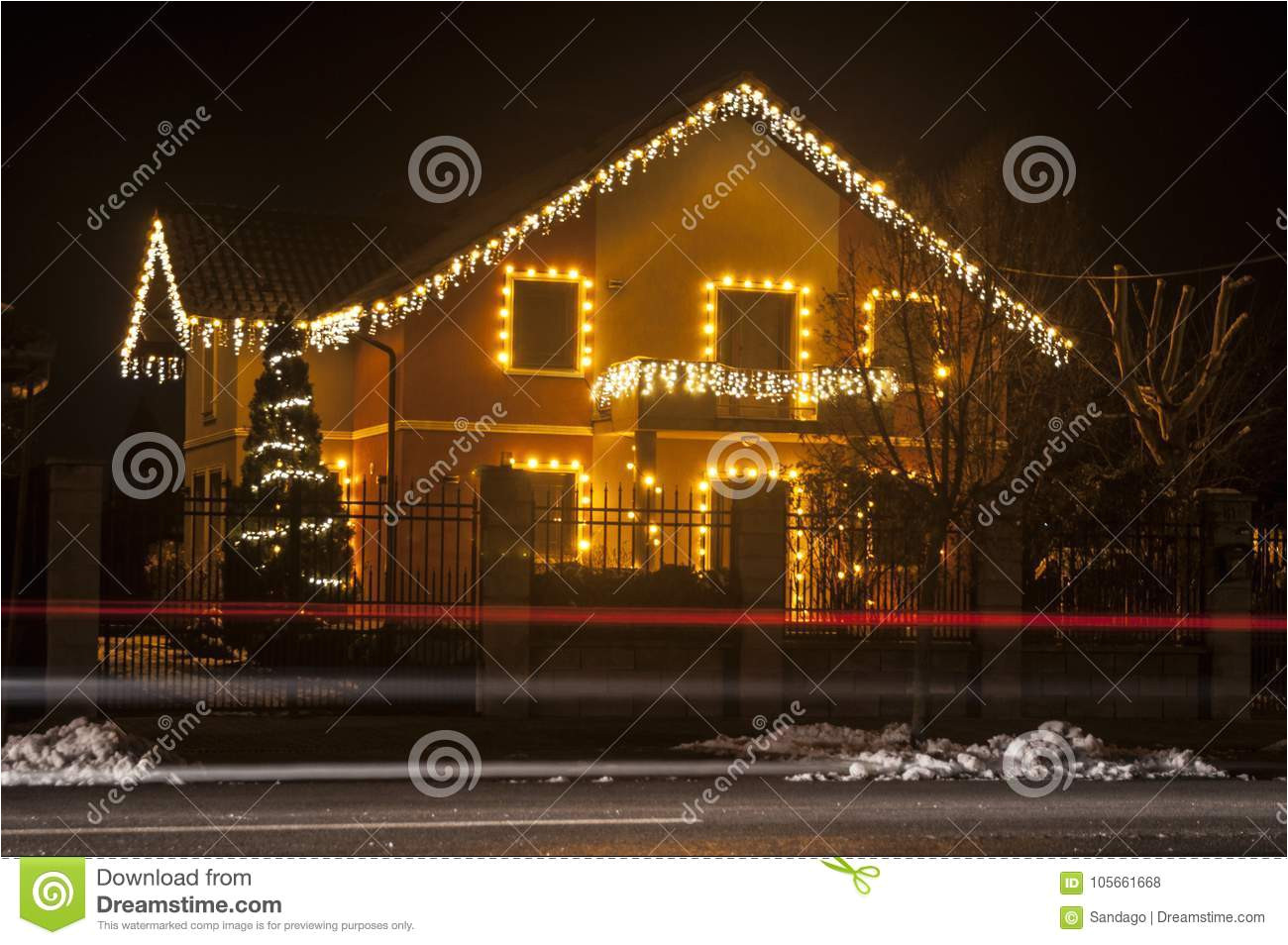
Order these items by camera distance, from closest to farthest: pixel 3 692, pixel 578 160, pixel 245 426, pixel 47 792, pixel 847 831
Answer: pixel 847 831 < pixel 47 792 < pixel 3 692 < pixel 578 160 < pixel 245 426

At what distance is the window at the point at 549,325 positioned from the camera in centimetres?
2559

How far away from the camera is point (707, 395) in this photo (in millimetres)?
24891

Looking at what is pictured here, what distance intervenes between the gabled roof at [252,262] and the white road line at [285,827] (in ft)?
51.2

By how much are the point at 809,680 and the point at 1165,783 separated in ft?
16.0

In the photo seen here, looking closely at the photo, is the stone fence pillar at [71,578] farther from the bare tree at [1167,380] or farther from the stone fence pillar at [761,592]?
the bare tree at [1167,380]

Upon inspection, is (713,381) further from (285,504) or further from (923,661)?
(923,661)

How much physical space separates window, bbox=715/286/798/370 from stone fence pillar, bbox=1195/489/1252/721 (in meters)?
10.0

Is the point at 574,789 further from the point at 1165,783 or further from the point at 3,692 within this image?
the point at 3,692

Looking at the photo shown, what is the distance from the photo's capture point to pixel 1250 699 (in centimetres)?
1756

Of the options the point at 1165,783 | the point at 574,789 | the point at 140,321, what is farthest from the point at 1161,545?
the point at 140,321

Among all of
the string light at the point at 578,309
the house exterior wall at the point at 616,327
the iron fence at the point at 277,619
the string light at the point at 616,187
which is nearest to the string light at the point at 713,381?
the house exterior wall at the point at 616,327

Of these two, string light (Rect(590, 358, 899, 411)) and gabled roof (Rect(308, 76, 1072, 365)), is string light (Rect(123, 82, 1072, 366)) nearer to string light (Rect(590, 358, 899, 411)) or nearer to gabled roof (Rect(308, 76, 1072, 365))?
gabled roof (Rect(308, 76, 1072, 365))

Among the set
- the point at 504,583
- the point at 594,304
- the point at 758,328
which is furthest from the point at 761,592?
the point at 758,328

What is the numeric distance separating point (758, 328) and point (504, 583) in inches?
473
